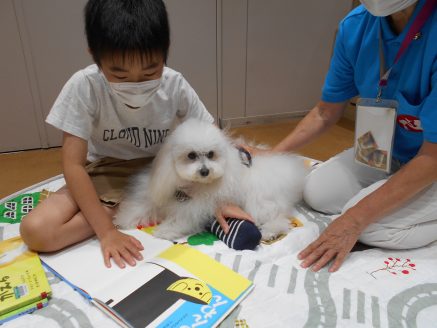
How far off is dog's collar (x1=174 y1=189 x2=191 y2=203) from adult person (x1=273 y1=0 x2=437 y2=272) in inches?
14.8

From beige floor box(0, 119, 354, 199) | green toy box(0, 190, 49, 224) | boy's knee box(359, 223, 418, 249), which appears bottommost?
beige floor box(0, 119, 354, 199)

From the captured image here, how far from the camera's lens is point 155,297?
855mm

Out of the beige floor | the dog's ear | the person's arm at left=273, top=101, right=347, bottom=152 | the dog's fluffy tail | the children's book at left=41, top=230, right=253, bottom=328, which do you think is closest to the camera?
the children's book at left=41, top=230, right=253, bottom=328

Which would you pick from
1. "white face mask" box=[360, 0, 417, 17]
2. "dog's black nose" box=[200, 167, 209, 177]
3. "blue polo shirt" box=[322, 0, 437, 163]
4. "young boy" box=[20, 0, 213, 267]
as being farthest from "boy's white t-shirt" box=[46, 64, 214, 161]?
"white face mask" box=[360, 0, 417, 17]

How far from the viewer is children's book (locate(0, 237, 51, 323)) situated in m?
0.85

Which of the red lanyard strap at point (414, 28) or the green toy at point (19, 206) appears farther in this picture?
the green toy at point (19, 206)

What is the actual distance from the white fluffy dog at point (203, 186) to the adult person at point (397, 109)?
22cm

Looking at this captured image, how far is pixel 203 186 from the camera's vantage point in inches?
43.3

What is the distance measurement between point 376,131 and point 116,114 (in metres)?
0.78

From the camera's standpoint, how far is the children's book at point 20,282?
2.79 ft

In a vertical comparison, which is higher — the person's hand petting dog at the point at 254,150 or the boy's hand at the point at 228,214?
the person's hand petting dog at the point at 254,150

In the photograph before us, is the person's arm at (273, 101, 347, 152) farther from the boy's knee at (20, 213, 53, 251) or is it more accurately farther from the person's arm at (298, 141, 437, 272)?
the boy's knee at (20, 213, 53, 251)

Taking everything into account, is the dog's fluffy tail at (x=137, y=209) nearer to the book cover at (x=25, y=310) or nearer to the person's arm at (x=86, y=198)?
the person's arm at (x=86, y=198)

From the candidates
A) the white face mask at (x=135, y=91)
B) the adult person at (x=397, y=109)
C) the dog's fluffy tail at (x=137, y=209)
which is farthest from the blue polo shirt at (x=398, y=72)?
the dog's fluffy tail at (x=137, y=209)
